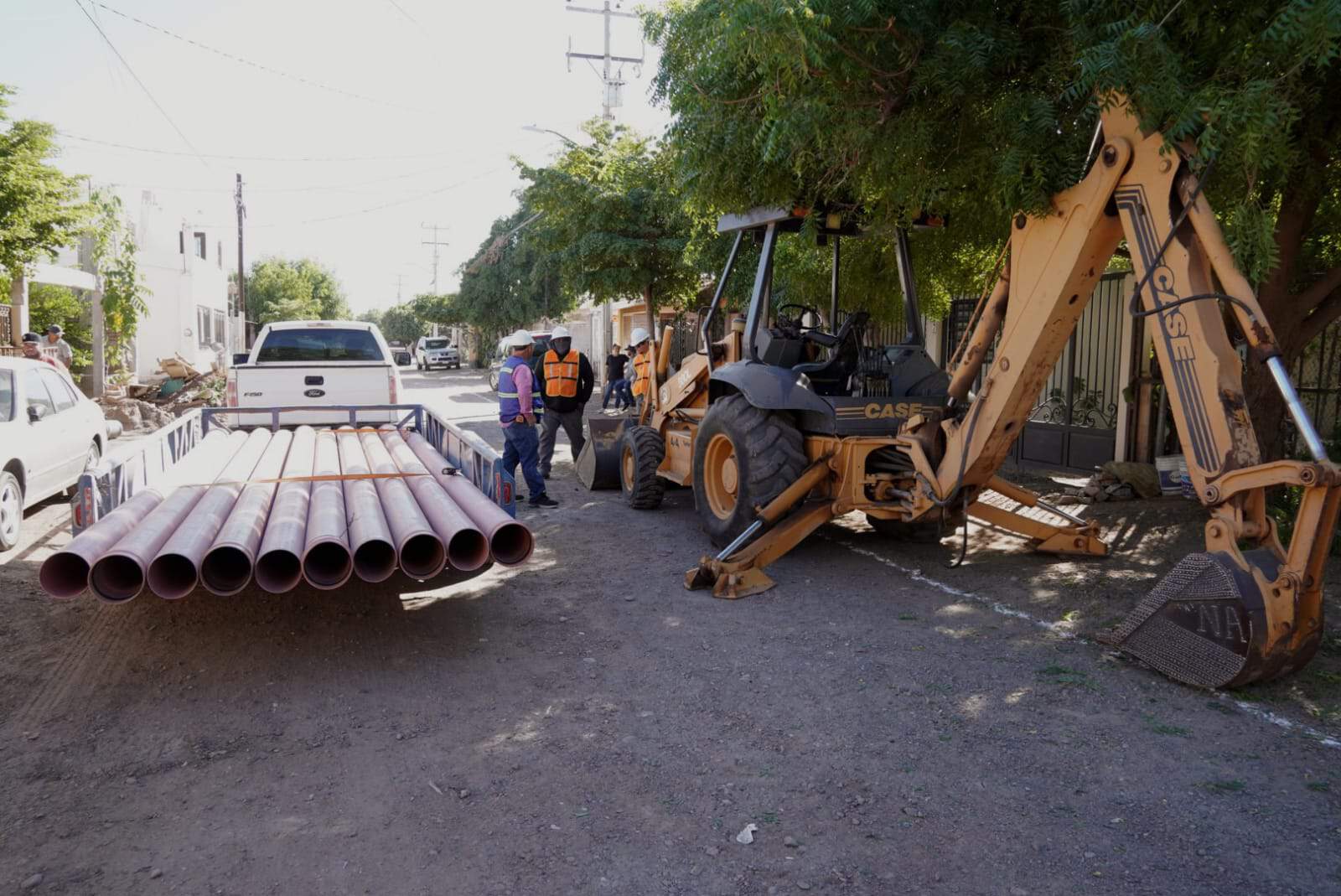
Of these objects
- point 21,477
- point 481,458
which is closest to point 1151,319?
point 481,458

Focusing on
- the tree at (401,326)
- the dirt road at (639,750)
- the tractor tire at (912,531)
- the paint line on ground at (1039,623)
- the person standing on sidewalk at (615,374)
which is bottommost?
the dirt road at (639,750)

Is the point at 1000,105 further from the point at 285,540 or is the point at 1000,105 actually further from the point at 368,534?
Answer: the point at 285,540

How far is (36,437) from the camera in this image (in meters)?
8.20

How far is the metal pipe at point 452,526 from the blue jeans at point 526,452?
3.46 metres

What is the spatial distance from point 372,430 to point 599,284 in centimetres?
1067

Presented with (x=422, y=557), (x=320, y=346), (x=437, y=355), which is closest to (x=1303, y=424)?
(x=422, y=557)

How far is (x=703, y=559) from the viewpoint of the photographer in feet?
21.6

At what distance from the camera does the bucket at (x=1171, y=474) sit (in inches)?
367

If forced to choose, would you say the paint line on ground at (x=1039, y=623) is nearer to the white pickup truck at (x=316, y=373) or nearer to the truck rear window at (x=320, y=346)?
the white pickup truck at (x=316, y=373)

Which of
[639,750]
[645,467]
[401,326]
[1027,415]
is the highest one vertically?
[401,326]

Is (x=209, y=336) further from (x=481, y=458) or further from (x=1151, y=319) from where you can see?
(x=1151, y=319)

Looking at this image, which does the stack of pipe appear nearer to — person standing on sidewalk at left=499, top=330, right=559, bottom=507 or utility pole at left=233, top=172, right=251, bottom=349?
person standing on sidewalk at left=499, top=330, right=559, bottom=507

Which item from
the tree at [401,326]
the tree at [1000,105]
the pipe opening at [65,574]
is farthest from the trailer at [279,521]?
the tree at [401,326]

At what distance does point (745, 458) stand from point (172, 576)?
3.81m
